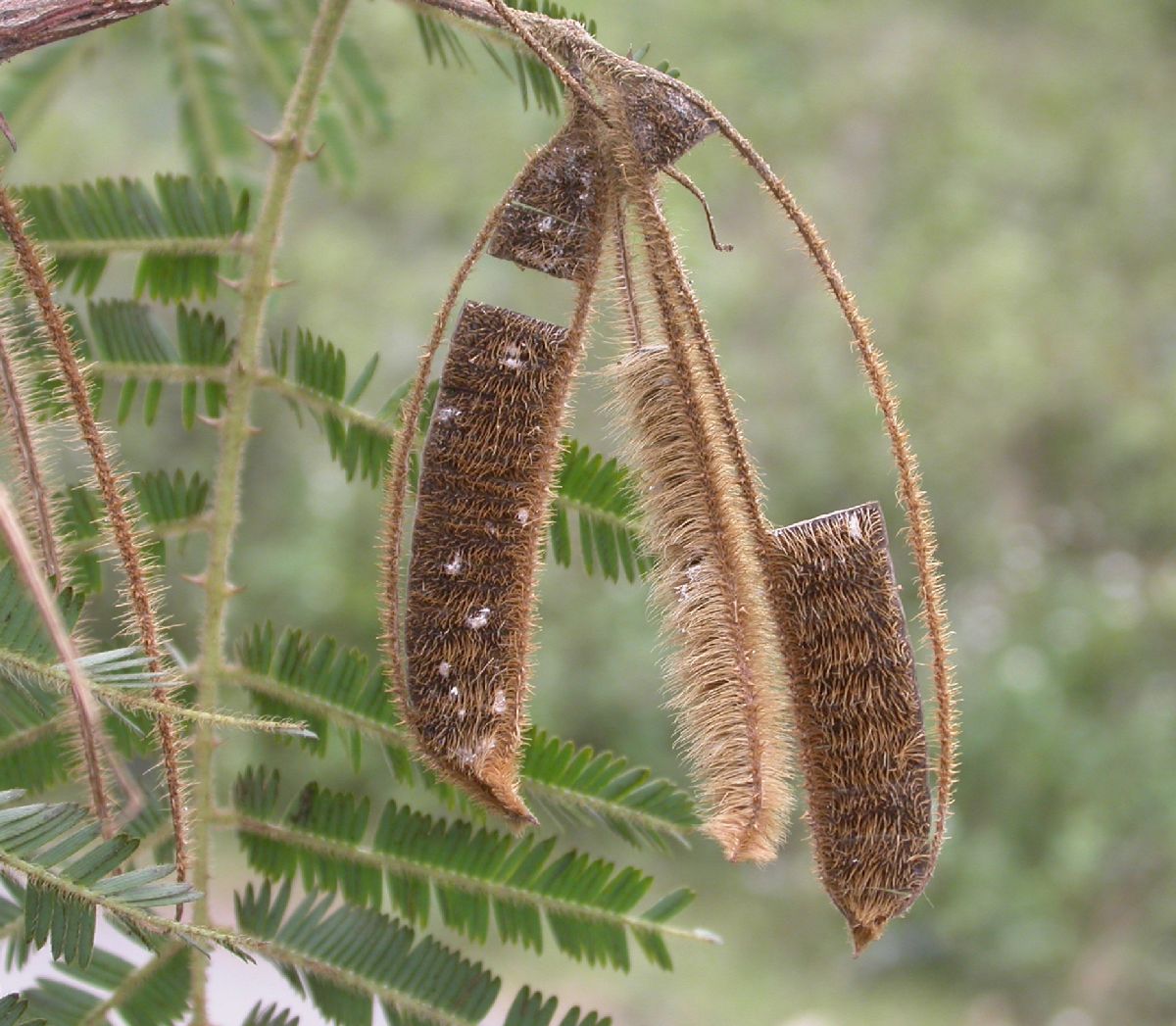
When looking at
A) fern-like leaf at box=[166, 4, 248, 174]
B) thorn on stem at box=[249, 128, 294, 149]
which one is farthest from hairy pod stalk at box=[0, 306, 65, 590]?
fern-like leaf at box=[166, 4, 248, 174]

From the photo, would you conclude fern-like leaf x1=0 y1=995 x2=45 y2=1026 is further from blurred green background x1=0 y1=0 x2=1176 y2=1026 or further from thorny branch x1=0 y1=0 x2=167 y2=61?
blurred green background x1=0 y1=0 x2=1176 y2=1026

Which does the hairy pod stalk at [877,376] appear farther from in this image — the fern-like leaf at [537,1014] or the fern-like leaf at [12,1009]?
the fern-like leaf at [12,1009]

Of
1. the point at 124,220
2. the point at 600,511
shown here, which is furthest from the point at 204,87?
the point at 600,511

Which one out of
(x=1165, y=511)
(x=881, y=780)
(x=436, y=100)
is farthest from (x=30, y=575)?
(x=1165, y=511)

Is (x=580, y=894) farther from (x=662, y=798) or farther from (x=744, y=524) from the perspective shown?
(x=744, y=524)

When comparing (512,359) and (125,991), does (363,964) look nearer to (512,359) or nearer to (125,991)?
(125,991)
